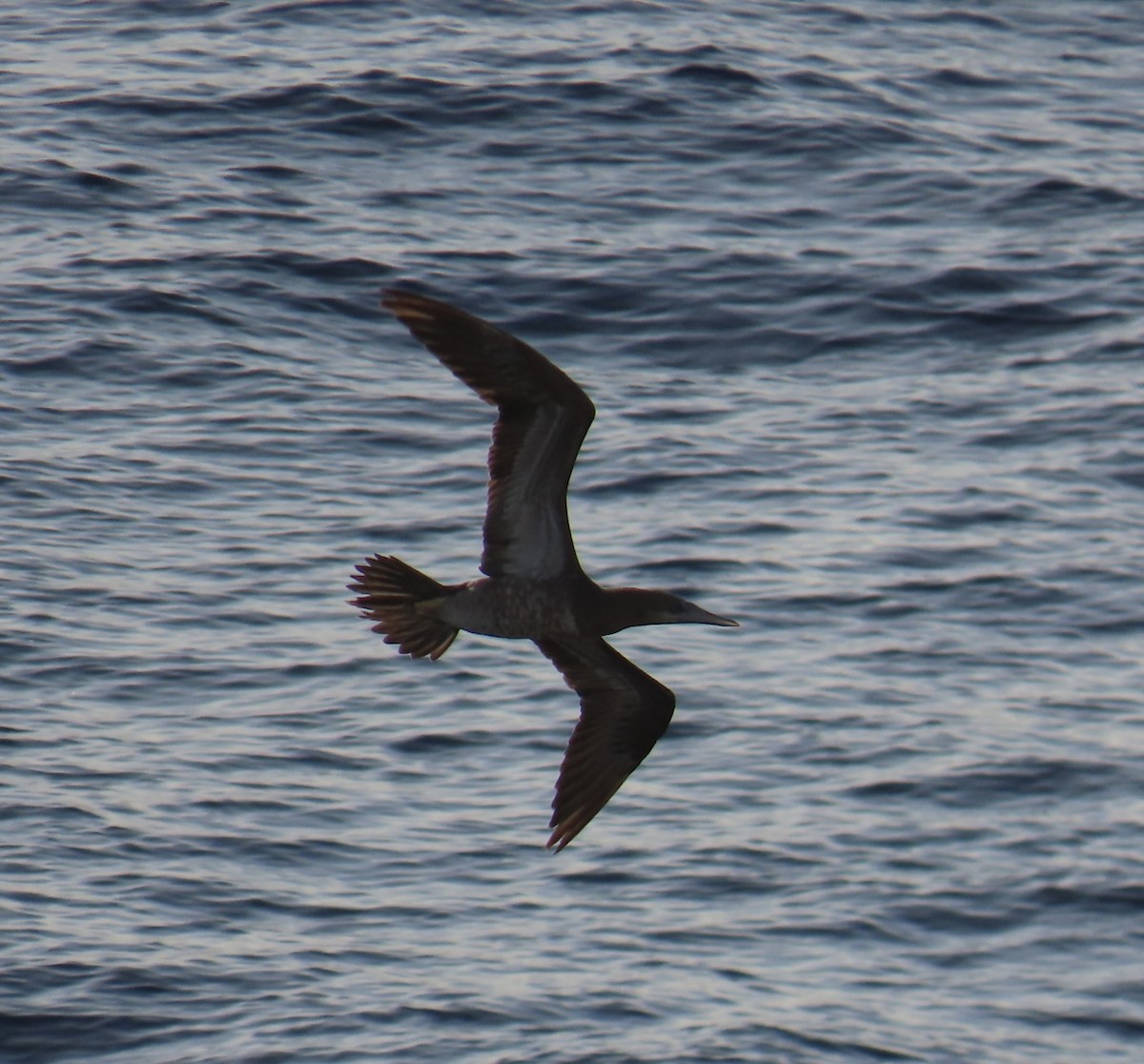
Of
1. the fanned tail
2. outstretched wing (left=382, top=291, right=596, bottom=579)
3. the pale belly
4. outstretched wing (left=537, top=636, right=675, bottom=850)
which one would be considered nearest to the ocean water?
outstretched wing (left=537, top=636, right=675, bottom=850)

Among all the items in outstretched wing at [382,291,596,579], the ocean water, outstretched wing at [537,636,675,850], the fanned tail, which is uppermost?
outstretched wing at [382,291,596,579]

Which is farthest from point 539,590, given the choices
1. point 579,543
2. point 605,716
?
point 579,543

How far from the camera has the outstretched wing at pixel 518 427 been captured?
24.0 feet

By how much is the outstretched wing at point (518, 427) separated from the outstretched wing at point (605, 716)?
1.75 feet

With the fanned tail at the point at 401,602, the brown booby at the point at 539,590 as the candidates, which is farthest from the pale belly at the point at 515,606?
the fanned tail at the point at 401,602

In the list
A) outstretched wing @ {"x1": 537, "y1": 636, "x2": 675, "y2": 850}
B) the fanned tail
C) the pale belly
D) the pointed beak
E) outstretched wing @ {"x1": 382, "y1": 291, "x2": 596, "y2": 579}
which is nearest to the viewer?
outstretched wing @ {"x1": 382, "y1": 291, "x2": 596, "y2": 579}

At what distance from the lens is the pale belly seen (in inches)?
313

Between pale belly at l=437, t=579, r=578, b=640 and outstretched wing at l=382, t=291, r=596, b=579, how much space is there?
0.15ft

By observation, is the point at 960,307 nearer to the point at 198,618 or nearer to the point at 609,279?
the point at 609,279

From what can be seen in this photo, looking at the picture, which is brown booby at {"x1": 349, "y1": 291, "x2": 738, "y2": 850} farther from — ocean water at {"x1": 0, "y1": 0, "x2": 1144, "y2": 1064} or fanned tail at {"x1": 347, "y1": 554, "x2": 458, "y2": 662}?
ocean water at {"x1": 0, "y1": 0, "x2": 1144, "y2": 1064}

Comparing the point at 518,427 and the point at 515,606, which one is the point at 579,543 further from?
the point at 518,427

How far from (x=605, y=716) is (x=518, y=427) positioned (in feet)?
4.36

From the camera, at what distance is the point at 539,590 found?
7.95 m

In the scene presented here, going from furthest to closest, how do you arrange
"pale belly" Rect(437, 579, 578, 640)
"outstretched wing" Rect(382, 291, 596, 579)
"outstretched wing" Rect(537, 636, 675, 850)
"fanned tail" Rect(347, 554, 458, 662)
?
"outstretched wing" Rect(537, 636, 675, 850) < "fanned tail" Rect(347, 554, 458, 662) < "pale belly" Rect(437, 579, 578, 640) < "outstretched wing" Rect(382, 291, 596, 579)
